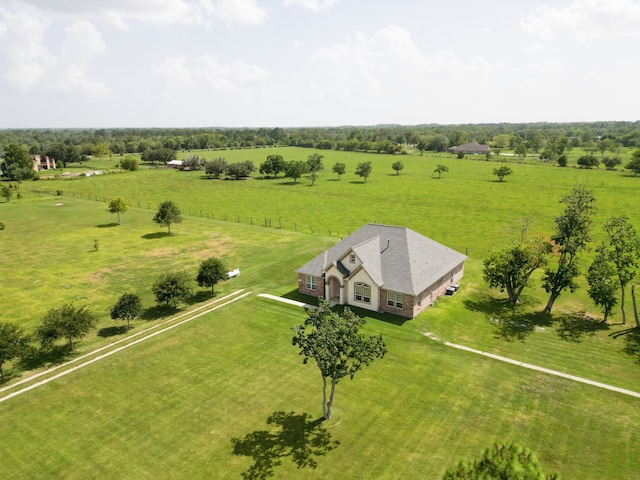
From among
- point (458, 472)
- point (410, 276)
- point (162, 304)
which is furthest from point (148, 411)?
point (410, 276)

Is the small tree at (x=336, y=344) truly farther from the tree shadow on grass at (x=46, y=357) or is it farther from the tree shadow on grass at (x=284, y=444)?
the tree shadow on grass at (x=46, y=357)

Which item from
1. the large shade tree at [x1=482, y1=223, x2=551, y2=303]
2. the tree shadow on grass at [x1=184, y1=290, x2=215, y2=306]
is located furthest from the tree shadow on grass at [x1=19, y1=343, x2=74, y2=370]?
the large shade tree at [x1=482, y1=223, x2=551, y2=303]

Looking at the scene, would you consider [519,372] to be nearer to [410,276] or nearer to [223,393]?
[410,276]

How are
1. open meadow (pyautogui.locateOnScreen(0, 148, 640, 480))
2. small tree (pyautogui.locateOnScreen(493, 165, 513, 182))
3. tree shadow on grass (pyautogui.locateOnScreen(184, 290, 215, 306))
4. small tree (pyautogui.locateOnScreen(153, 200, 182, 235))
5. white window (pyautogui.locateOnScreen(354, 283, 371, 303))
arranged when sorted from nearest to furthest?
open meadow (pyautogui.locateOnScreen(0, 148, 640, 480)) < white window (pyautogui.locateOnScreen(354, 283, 371, 303)) < tree shadow on grass (pyautogui.locateOnScreen(184, 290, 215, 306)) < small tree (pyautogui.locateOnScreen(153, 200, 182, 235)) < small tree (pyautogui.locateOnScreen(493, 165, 513, 182))

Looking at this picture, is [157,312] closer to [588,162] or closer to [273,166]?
[273,166]

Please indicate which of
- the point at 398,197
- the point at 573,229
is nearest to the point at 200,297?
the point at 573,229

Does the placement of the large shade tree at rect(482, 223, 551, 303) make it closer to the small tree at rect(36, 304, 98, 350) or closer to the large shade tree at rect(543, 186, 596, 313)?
the large shade tree at rect(543, 186, 596, 313)

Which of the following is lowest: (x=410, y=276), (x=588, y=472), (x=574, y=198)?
(x=588, y=472)
